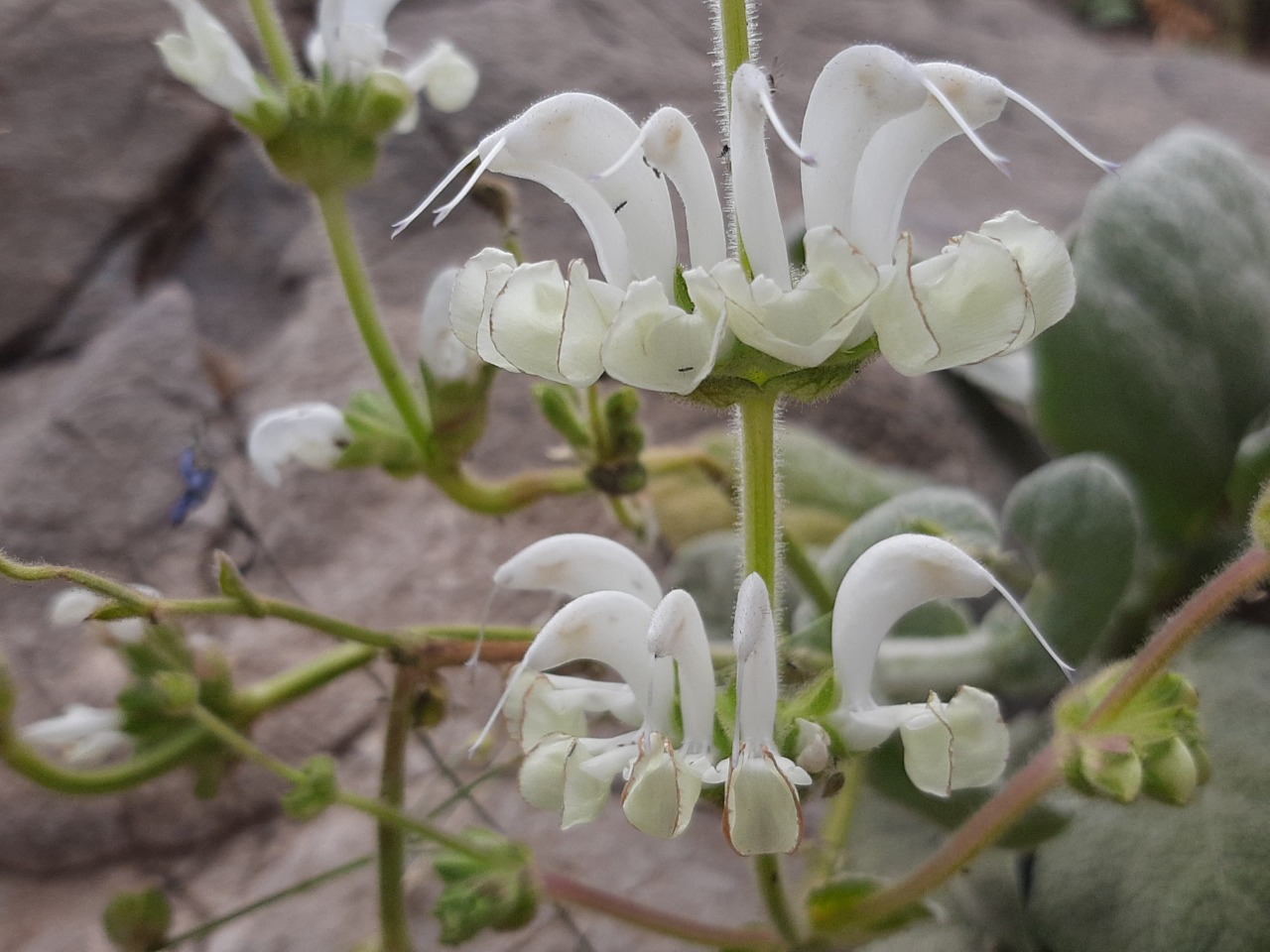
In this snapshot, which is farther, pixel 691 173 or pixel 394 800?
pixel 394 800

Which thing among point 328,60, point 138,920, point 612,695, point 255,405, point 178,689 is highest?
point 328,60

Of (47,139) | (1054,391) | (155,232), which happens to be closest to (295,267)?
(155,232)

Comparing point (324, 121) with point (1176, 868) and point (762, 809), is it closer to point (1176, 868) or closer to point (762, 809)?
point (762, 809)

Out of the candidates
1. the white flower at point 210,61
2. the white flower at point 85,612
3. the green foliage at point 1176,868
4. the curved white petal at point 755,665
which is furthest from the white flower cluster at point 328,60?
the green foliage at point 1176,868

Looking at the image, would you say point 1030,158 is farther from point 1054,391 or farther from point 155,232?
point 155,232

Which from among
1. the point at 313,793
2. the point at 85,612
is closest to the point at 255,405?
the point at 85,612

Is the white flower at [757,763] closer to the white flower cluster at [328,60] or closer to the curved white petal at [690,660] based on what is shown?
the curved white petal at [690,660]

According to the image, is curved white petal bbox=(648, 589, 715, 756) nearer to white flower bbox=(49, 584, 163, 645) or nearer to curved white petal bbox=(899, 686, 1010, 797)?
curved white petal bbox=(899, 686, 1010, 797)
